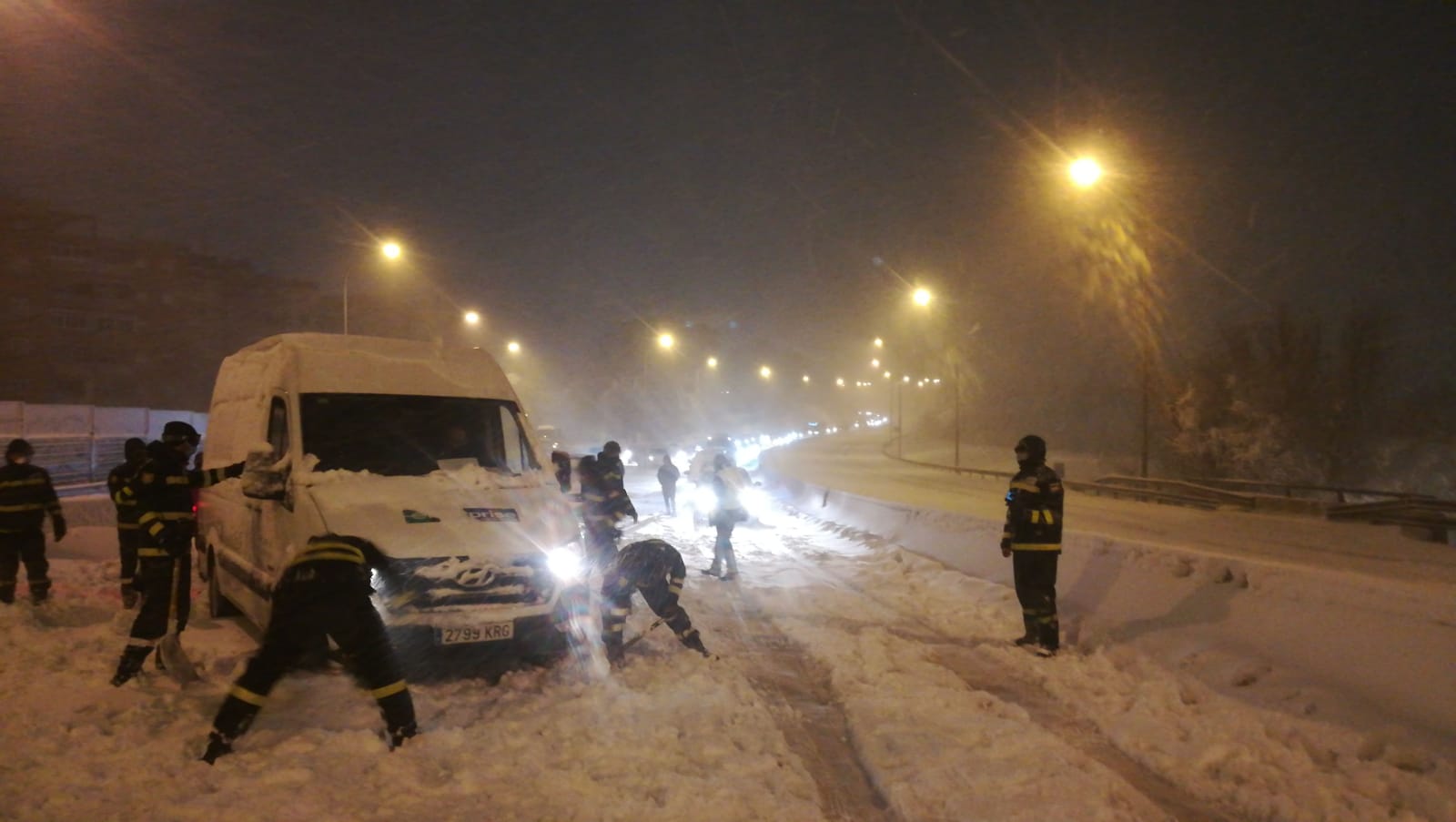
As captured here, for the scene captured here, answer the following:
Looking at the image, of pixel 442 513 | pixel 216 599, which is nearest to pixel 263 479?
pixel 442 513

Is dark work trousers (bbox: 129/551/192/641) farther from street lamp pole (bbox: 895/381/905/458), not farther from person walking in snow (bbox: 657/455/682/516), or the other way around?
street lamp pole (bbox: 895/381/905/458)

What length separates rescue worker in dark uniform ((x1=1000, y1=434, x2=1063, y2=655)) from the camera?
7.80 metres

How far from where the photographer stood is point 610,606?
7328mm

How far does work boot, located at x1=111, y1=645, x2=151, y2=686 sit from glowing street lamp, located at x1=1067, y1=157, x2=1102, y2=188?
59.8 ft

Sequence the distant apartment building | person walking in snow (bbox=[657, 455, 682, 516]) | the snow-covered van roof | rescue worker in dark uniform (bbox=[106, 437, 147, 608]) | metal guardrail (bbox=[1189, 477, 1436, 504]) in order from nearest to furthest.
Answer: the snow-covered van roof
rescue worker in dark uniform (bbox=[106, 437, 147, 608])
person walking in snow (bbox=[657, 455, 682, 516])
metal guardrail (bbox=[1189, 477, 1436, 504])
the distant apartment building

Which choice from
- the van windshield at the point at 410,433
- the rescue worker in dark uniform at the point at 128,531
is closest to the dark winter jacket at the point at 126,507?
the rescue worker in dark uniform at the point at 128,531

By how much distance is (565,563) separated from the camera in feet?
22.7

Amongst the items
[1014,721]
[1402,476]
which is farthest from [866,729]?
[1402,476]

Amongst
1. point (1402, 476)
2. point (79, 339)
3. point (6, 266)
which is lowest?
point (1402, 476)

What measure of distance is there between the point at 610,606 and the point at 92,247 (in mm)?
54280

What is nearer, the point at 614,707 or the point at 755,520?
the point at 614,707

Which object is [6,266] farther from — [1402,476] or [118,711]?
[1402,476]

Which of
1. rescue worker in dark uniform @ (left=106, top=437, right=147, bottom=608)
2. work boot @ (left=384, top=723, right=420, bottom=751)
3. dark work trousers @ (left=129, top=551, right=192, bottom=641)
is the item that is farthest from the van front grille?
rescue worker in dark uniform @ (left=106, top=437, right=147, bottom=608)

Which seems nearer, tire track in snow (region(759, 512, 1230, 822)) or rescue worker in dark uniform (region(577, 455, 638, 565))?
tire track in snow (region(759, 512, 1230, 822))
